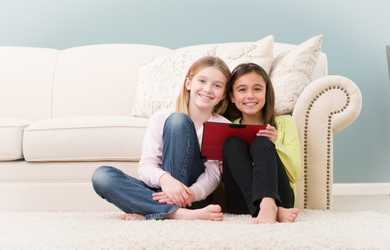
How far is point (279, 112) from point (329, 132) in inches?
7.9

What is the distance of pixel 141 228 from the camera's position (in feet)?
4.67

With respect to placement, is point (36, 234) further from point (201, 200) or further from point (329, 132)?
point (329, 132)

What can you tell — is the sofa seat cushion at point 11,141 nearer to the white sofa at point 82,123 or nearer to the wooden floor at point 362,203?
the white sofa at point 82,123

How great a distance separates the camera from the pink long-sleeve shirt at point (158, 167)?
5.54 feet

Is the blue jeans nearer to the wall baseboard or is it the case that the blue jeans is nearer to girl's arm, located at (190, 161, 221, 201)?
girl's arm, located at (190, 161, 221, 201)

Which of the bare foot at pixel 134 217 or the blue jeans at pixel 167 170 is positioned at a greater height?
the blue jeans at pixel 167 170

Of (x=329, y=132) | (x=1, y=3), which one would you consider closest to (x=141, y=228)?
(x=329, y=132)

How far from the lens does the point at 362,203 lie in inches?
114

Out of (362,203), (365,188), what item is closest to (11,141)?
(362,203)

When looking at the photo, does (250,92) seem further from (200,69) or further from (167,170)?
(167,170)

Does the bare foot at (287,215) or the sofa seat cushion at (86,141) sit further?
the sofa seat cushion at (86,141)

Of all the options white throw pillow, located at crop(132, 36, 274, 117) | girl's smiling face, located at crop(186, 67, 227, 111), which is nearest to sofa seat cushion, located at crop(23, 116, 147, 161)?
white throw pillow, located at crop(132, 36, 274, 117)

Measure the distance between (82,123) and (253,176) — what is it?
861 mm

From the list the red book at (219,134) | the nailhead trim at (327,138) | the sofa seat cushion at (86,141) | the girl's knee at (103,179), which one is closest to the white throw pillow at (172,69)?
the sofa seat cushion at (86,141)
